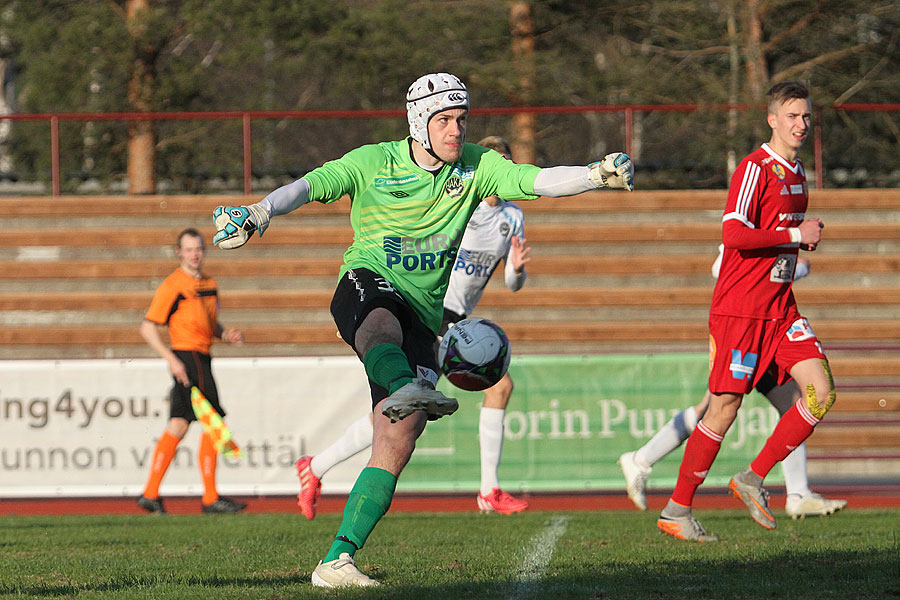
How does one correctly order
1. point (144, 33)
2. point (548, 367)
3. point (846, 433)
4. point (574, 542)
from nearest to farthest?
point (574, 542) → point (548, 367) → point (846, 433) → point (144, 33)

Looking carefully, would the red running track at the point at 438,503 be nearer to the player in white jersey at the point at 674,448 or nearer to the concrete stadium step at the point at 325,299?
the player in white jersey at the point at 674,448

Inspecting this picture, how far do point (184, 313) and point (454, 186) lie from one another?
5.06m

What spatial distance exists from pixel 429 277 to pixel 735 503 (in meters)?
5.74

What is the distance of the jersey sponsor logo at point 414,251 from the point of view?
5531 mm

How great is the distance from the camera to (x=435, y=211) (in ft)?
18.2

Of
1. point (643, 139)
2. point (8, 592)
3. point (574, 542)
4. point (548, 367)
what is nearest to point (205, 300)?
point (548, 367)

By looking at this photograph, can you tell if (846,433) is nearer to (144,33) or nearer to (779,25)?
(779,25)

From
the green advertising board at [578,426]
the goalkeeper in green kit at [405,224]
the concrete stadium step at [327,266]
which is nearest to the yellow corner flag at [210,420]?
the green advertising board at [578,426]

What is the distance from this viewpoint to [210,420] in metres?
10.2

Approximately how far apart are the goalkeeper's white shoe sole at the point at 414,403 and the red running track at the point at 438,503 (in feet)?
19.6

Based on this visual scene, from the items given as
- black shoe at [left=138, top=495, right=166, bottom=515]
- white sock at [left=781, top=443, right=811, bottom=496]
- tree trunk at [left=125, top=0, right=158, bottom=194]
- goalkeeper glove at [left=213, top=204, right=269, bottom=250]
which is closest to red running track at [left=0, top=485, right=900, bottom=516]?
black shoe at [left=138, top=495, right=166, bottom=515]

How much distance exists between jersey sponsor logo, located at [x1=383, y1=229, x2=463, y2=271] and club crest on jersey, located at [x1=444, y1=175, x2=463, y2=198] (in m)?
0.20

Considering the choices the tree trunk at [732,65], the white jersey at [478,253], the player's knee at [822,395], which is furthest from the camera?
the tree trunk at [732,65]

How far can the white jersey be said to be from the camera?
8.84 meters
